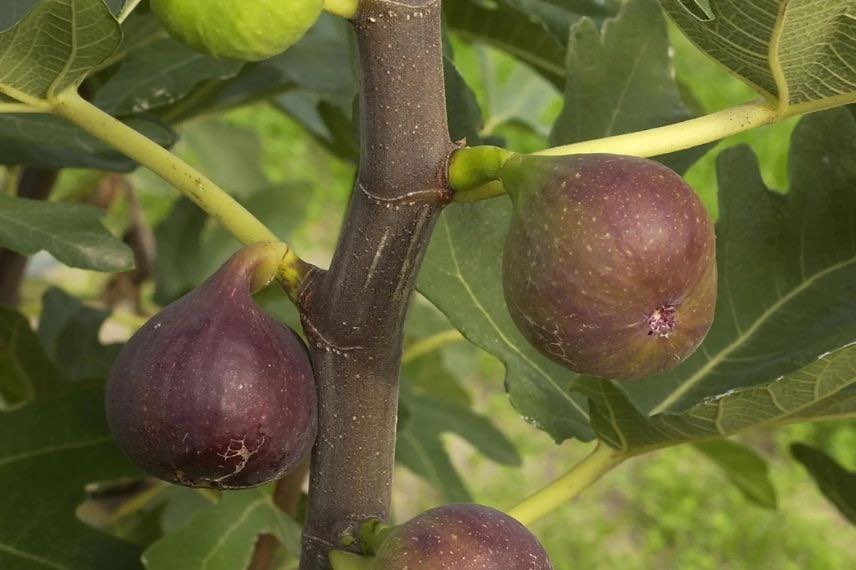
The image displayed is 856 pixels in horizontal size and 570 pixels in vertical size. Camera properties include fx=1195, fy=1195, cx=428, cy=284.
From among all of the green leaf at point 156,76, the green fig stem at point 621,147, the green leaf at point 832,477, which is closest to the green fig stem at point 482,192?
the green fig stem at point 621,147

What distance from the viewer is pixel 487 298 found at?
0.91 metres

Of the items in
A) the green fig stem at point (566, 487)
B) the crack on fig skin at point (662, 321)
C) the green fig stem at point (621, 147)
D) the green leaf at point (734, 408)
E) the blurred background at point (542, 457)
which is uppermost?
the green fig stem at point (621, 147)

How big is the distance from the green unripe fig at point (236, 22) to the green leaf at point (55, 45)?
0.13m

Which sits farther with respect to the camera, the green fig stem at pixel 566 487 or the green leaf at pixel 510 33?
the green leaf at pixel 510 33

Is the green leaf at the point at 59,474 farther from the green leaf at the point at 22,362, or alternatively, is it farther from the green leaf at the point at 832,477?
the green leaf at the point at 832,477

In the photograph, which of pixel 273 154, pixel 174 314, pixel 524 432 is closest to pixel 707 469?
pixel 524 432

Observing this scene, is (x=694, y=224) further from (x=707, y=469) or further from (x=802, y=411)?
(x=707, y=469)

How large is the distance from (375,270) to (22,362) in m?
0.61

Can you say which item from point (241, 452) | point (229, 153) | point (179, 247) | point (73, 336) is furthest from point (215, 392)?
point (229, 153)

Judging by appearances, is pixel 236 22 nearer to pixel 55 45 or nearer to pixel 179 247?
pixel 55 45

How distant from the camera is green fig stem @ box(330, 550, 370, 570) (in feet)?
2.28

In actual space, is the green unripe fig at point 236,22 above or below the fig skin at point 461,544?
above

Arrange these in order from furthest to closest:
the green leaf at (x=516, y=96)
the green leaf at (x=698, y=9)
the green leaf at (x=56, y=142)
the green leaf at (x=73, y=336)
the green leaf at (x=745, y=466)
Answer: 1. the green leaf at (x=516, y=96)
2. the green leaf at (x=745, y=466)
3. the green leaf at (x=73, y=336)
4. the green leaf at (x=56, y=142)
5. the green leaf at (x=698, y=9)

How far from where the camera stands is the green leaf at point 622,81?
0.98 meters
